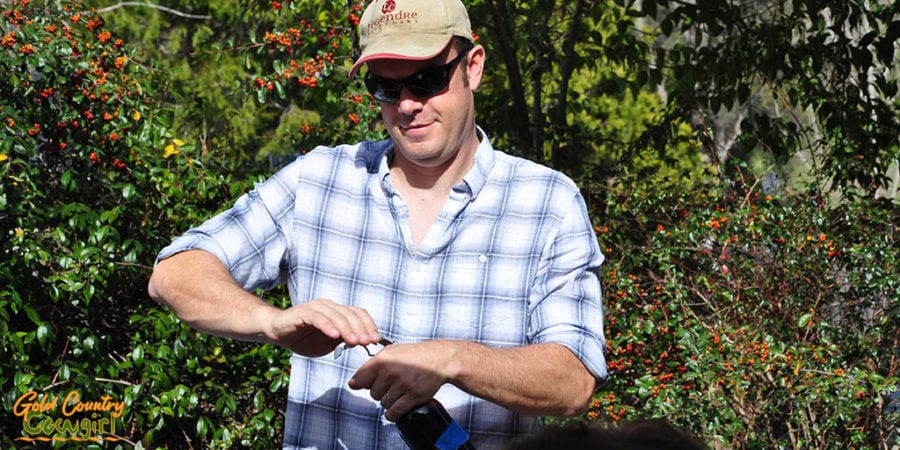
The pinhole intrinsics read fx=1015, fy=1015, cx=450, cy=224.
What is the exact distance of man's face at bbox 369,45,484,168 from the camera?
2.21 m

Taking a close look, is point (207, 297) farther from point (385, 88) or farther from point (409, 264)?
point (385, 88)

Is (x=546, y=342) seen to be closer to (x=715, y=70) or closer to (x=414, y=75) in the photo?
(x=414, y=75)

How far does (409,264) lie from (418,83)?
0.40 metres

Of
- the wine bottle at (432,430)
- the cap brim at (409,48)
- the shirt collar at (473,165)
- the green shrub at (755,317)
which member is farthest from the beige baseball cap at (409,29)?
the green shrub at (755,317)

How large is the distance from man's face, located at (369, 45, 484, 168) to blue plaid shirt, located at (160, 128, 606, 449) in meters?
0.10

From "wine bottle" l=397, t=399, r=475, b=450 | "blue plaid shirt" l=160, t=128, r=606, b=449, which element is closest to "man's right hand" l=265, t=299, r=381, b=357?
"wine bottle" l=397, t=399, r=475, b=450

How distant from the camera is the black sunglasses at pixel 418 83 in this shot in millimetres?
2215

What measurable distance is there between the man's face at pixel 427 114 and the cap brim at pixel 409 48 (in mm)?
33

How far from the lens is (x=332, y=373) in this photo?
2.21m

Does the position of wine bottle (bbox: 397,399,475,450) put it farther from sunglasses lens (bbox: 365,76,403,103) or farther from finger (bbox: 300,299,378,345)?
sunglasses lens (bbox: 365,76,403,103)

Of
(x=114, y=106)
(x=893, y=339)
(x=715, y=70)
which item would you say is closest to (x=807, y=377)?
(x=893, y=339)

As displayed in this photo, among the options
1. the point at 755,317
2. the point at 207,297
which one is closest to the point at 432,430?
the point at 207,297

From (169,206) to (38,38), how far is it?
2.94 feet

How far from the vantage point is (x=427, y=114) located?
2.22 metres
